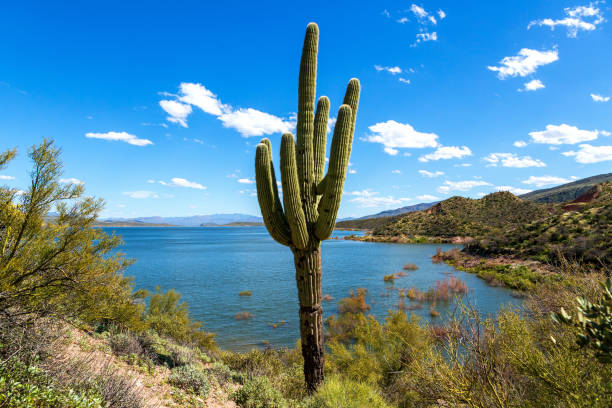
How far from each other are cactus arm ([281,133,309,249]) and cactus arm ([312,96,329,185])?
3.26ft

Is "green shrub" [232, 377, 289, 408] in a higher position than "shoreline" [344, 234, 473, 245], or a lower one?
higher

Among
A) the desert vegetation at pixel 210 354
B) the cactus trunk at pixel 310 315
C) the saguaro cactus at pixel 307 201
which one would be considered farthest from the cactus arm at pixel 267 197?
the desert vegetation at pixel 210 354

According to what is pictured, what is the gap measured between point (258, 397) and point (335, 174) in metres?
4.78

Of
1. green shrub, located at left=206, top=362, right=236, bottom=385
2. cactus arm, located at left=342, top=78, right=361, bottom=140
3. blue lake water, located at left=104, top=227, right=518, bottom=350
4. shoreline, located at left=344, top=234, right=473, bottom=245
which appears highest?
cactus arm, located at left=342, top=78, right=361, bottom=140

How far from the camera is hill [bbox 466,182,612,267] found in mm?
20688

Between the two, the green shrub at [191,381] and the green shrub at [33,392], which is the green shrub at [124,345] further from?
the green shrub at [33,392]

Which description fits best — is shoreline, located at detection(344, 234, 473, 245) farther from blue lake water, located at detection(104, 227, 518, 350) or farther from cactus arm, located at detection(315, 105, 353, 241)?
cactus arm, located at detection(315, 105, 353, 241)

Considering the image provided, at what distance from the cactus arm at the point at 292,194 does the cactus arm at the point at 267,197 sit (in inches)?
13.0

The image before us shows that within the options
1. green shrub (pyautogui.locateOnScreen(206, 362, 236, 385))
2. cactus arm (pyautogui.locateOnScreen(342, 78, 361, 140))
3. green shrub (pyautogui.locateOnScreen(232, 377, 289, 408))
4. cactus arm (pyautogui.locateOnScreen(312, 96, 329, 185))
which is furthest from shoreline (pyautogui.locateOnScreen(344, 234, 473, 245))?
green shrub (pyautogui.locateOnScreen(232, 377, 289, 408))

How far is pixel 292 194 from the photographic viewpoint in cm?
641

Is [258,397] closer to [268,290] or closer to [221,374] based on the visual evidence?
[221,374]

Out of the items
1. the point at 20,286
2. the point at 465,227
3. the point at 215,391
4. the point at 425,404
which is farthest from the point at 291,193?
the point at 465,227

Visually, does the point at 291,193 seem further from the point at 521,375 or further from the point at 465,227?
the point at 465,227

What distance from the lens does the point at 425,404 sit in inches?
230
